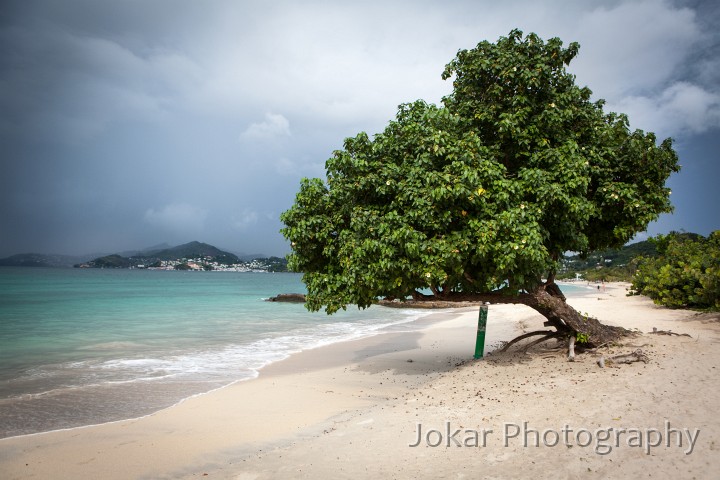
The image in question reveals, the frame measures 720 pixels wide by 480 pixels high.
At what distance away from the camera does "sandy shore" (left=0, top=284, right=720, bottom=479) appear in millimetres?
6004

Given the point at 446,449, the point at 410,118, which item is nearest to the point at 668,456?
the point at 446,449

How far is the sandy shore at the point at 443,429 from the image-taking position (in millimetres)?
6004

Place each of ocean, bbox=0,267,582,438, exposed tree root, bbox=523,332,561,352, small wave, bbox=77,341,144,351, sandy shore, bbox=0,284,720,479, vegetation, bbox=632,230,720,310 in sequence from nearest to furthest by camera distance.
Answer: sandy shore, bbox=0,284,720,479 < ocean, bbox=0,267,582,438 < exposed tree root, bbox=523,332,561,352 < small wave, bbox=77,341,144,351 < vegetation, bbox=632,230,720,310

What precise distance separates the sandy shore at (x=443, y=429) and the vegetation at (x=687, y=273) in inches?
454

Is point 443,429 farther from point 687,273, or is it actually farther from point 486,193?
point 687,273

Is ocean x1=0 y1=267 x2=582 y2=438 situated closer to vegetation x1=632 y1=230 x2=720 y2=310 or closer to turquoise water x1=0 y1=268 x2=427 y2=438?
turquoise water x1=0 y1=268 x2=427 y2=438

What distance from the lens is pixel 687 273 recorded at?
77.9 feet

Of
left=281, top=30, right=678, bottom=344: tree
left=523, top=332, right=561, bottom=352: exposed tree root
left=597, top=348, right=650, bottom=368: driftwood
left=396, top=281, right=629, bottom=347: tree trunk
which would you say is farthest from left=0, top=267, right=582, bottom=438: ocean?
left=597, top=348, right=650, bottom=368: driftwood

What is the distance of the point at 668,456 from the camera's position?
5.76 metres

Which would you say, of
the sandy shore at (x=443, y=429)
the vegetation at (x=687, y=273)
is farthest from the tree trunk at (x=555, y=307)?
the vegetation at (x=687, y=273)

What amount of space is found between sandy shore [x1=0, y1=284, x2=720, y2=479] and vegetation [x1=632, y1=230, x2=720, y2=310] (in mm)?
11523

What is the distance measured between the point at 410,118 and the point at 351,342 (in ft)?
44.1

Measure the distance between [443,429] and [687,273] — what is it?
23328 mm

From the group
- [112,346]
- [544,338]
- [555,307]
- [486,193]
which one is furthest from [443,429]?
[112,346]
